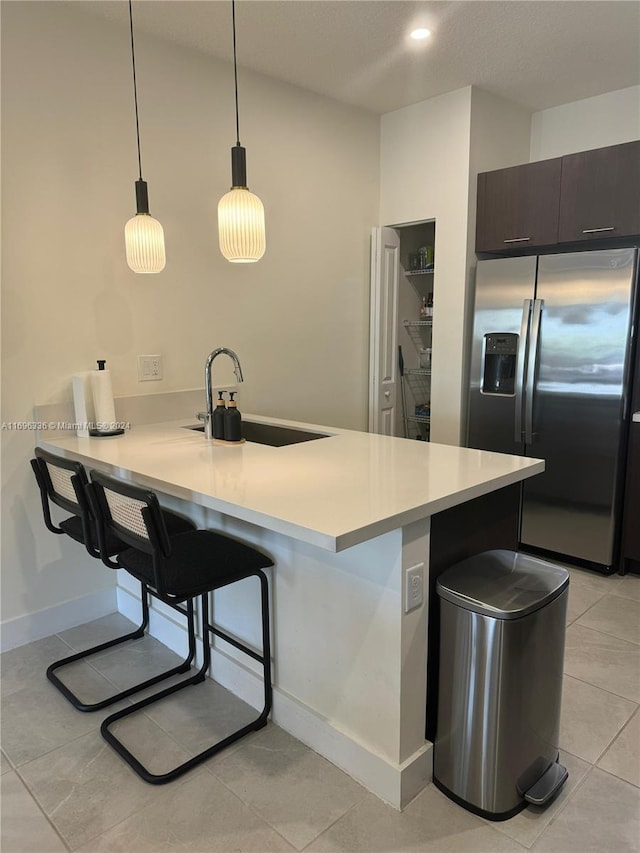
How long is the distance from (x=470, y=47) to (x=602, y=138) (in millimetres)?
1187

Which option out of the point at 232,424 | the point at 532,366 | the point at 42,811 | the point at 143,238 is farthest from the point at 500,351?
the point at 42,811

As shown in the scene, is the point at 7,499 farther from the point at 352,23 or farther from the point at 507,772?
the point at 352,23

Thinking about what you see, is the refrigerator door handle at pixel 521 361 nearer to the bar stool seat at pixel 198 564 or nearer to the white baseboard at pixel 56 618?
the bar stool seat at pixel 198 564

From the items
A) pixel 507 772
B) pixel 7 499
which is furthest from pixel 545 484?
pixel 7 499

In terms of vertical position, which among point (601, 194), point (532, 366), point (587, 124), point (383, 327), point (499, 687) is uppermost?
point (587, 124)

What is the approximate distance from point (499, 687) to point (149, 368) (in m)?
2.10

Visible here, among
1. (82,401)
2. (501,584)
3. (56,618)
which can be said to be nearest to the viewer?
(501,584)

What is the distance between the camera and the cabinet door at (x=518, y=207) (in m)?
3.29

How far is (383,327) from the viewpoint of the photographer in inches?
157

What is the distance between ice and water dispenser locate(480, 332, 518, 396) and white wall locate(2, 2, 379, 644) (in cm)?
99

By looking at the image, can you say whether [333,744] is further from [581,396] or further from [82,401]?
[581,396]

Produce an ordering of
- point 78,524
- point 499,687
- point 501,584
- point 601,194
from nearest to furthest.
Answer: point 499,687 → point 501,584 → point 78,524 → point 601,194

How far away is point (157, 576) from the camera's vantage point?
1.73 m

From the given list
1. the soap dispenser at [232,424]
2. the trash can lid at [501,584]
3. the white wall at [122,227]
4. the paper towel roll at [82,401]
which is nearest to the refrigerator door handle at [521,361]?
the white wall at [122,227]
